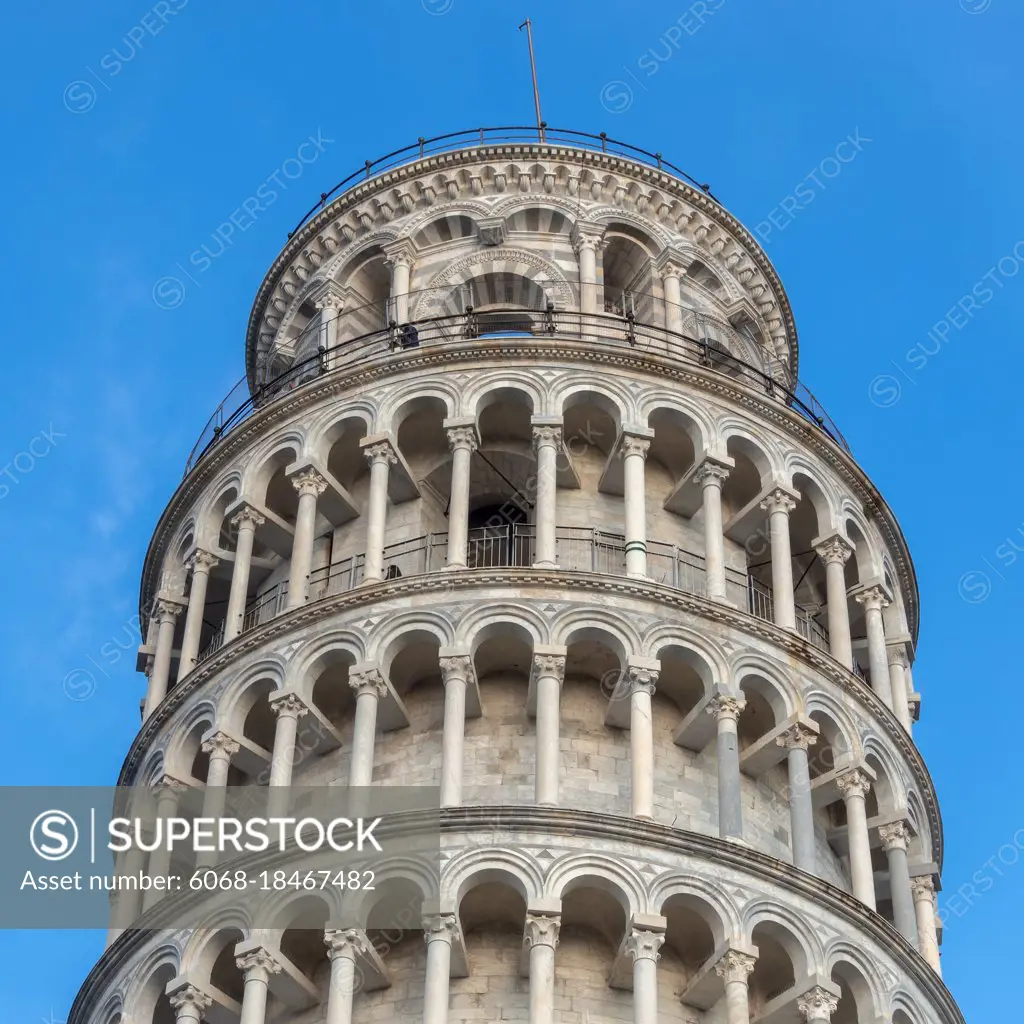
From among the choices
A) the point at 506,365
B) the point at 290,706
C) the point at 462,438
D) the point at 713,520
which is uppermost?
the point at 506,365

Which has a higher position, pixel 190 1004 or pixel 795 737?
pixel 795 737

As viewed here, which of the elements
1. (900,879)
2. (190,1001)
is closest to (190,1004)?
(190,1001)

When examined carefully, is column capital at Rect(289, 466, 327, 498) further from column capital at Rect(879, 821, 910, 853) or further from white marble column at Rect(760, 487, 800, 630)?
column capital at Rect(879, 821, 910, 853)

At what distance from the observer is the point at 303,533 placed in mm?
37031

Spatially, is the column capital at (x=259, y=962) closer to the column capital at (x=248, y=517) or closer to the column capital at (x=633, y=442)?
the column capital at (x=248, y=517)

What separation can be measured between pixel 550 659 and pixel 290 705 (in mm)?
4092

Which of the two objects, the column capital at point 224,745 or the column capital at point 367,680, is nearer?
the column capital at point 367,680

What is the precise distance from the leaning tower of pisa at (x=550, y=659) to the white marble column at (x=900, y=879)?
0.07 m

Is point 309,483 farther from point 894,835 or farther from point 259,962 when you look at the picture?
point 894,835

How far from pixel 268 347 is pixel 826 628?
13961 mm

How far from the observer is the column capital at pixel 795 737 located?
112ft

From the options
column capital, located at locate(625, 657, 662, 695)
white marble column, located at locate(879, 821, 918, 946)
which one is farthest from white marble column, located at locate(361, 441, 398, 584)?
white marble column, located at locate(879, 821, 918, 946)

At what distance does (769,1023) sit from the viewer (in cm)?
3133

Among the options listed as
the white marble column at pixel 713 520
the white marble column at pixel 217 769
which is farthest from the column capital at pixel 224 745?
the white marble column at pixel 713 520
